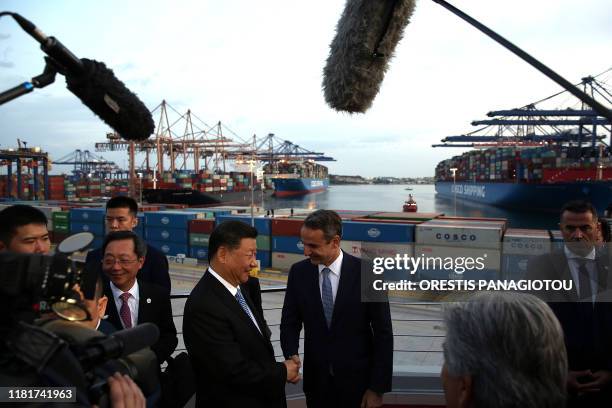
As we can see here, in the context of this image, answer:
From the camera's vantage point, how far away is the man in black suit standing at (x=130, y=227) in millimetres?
3496

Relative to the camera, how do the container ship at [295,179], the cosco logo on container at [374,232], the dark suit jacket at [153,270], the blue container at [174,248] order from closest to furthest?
1. the dark suit jacket at [153,270]
2. the cosco logo on container at [374,232]
3. the blue container at [174,248]
4. the container ship at [295,179]

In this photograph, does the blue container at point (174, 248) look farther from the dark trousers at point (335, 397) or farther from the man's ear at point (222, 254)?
the man's ear at point (222, 254)

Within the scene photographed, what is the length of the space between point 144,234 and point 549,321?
22716mm

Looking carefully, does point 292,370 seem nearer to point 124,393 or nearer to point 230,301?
point 230,301

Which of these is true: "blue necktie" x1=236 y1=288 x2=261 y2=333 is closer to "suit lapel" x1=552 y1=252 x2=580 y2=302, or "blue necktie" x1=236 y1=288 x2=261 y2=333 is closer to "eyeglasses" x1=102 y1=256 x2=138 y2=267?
"eyeglasses" x1=102 y1=256 x2=138 y2=267

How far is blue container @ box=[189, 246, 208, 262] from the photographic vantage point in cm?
1942

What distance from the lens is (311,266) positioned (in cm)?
292

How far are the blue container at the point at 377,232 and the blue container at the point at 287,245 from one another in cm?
202

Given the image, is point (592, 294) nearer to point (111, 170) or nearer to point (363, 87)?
point (363, 87)

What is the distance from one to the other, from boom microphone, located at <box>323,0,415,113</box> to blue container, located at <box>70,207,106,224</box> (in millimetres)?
23291

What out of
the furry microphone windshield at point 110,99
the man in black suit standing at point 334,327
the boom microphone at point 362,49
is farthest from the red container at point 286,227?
the furry microphone windshield at point 110,99

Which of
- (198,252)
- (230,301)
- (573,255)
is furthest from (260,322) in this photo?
(198,252)

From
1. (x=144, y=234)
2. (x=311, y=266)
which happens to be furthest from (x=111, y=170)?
(x=311, y=266)

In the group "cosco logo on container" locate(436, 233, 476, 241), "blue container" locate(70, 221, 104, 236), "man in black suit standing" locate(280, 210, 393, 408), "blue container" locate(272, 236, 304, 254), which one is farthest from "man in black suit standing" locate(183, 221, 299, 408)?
"blue container" locate(70, 221, 104, 236)
